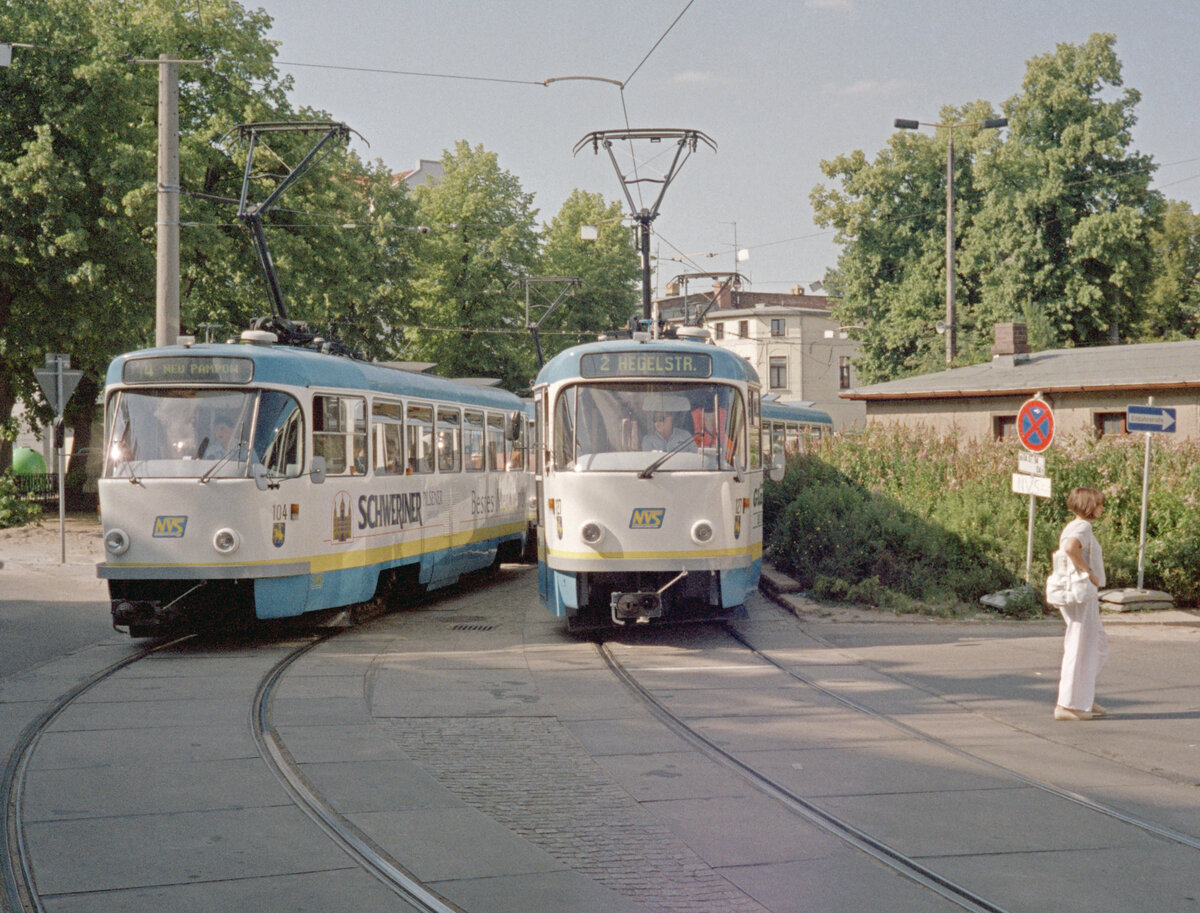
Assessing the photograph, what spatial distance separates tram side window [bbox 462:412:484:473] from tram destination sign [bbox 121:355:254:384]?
5.86m

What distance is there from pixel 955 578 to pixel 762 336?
231 ft

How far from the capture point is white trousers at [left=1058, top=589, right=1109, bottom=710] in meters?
8.89

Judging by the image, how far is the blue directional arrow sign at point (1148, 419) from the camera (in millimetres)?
15398

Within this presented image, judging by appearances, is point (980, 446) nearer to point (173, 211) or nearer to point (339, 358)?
point (339, 358)

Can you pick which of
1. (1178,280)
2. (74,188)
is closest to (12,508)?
(74,188)

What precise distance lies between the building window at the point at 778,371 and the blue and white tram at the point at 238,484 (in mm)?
71169

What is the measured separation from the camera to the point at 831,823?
20.7ft

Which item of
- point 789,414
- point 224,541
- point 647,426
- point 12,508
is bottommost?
point 12,508

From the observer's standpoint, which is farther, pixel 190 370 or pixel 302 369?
pixel 302 369

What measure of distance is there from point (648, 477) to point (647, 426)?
1.92 ft

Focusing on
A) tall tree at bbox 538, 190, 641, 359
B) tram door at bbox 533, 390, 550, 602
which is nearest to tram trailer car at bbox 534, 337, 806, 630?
tram door at bbox 533, 390, 550, 602

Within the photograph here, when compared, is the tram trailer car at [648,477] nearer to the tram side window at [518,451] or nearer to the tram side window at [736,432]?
the tram side window at [736,432]

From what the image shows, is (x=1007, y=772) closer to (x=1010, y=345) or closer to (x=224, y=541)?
(x=224, y=541)

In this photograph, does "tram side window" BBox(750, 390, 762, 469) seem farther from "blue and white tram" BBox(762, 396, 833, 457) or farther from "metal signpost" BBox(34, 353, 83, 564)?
"metal signpost" BBox(34, 353, 83, 564)
